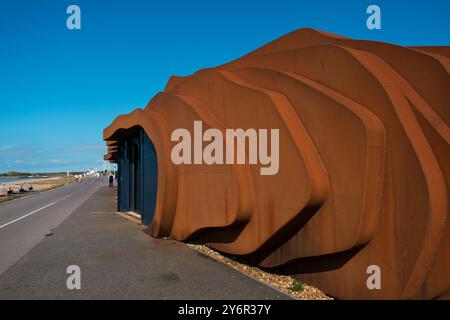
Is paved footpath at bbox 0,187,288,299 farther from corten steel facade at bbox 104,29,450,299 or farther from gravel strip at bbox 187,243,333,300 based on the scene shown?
corten steel facade at bbox 104,29,450,299

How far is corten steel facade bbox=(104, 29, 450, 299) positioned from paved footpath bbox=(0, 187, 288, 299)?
90 cm

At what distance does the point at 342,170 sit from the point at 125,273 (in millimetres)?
4358

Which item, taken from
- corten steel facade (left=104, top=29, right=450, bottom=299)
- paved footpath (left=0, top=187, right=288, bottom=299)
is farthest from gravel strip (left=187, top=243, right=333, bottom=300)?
paved footpath (left=0, top=187, right=288, bottom=299)

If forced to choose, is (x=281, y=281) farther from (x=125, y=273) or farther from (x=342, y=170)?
(x=125, y=273)

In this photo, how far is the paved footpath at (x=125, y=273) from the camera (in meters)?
5.75

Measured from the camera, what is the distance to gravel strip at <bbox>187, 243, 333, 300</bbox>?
5.75 m

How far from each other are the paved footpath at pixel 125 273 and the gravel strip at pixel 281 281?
37cm

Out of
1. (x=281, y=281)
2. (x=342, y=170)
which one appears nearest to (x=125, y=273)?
(x=281, y=281)

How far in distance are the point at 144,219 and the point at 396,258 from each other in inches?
373

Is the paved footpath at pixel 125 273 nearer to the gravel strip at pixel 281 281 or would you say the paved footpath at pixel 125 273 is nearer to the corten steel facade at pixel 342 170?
the gravel strip at pixel 281 281

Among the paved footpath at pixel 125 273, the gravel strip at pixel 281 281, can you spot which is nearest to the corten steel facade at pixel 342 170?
the gravel strip at pixel 281 281

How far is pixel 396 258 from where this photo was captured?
4.79 metres

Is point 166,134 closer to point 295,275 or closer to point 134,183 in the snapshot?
point 295,275
